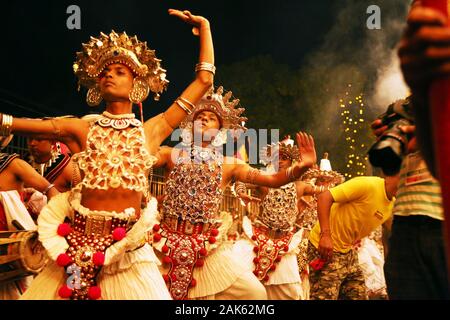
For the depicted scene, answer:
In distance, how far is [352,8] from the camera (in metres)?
23.6

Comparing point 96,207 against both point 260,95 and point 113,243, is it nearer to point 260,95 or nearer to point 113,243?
point 113,243

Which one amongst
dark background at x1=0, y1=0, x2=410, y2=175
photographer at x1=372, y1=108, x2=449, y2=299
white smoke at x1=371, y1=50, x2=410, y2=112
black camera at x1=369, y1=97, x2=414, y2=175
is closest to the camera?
black camera at x1=369, y1=97, x2=414, y2=175

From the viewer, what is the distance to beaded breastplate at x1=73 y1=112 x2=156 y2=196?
386cm

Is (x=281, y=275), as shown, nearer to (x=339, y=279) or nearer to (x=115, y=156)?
(x=339, y=279)

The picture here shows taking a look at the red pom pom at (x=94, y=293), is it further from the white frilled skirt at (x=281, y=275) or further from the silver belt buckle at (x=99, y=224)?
the white frilled skirt at (x=281, y=275)

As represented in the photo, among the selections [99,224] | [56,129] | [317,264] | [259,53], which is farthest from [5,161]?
[259,53]

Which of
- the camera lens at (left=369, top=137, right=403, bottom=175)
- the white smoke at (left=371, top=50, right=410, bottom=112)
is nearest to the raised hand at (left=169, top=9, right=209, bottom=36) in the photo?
the camera lens at (left=369, top=137, right=403, bottom=175)

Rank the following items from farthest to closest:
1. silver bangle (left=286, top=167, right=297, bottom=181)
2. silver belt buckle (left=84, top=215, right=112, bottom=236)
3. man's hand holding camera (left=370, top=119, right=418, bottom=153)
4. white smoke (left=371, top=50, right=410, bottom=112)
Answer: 1. white smoke (left=371, top=50, right=410, bottom=112)
2. silver bangle (left=286, top=167, right=297, bottom=181)
3. silver belt buckle (left=84, top=215, right=112, bottom=236)
4. man's hand holding camera (left=370, top=119, right=418, bottom=153)

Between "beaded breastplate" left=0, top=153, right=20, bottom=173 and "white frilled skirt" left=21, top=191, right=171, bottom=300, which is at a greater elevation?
"beaded breastplate" left=0, top=153, right=20, bottom=173

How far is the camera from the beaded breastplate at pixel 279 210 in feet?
24.6

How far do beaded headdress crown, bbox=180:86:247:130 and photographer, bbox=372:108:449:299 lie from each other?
3331mm

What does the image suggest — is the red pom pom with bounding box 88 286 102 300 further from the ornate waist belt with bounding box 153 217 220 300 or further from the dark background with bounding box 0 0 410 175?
the dark background with bounding box 0 0 410 175

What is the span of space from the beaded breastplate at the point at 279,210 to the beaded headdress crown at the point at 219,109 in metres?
1.49

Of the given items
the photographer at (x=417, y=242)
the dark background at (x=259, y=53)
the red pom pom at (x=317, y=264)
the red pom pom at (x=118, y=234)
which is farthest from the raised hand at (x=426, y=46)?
the dark background at (x=259, y=53)
